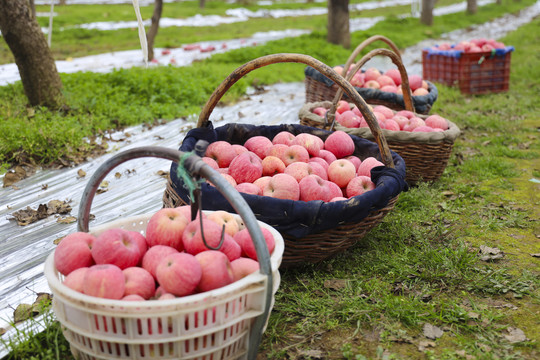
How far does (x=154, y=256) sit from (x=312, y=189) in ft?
3.72

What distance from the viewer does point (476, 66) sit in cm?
798

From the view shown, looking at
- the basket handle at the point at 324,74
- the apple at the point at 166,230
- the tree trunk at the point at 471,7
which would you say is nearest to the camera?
the apple at the point at 166,230

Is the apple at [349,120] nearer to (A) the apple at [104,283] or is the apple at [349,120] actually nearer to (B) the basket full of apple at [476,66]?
(A) the apple at [104,283]

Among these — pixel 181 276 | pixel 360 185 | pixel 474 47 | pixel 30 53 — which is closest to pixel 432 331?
pixel 360 185

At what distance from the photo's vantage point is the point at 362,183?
9.87 ft

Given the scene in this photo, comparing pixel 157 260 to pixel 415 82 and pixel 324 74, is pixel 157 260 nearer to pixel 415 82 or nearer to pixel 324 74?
pixel 324 74

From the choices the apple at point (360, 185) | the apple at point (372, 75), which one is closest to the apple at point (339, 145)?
the apple at point (360, 185)

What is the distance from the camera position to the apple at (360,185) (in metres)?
2.99

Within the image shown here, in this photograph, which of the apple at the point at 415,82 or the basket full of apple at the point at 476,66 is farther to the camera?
the basket full of apple at the point at 476,66

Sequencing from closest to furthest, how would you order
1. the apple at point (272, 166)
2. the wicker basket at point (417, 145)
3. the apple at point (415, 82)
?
the apple at point (272, 166) → the wicker basket at point (417, 145) → the apple at point (415, 82)

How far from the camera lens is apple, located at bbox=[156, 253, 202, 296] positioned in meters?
1.81

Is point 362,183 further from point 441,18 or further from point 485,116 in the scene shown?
point 441,18

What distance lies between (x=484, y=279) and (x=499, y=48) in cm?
666

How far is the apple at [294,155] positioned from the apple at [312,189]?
0.38 m
